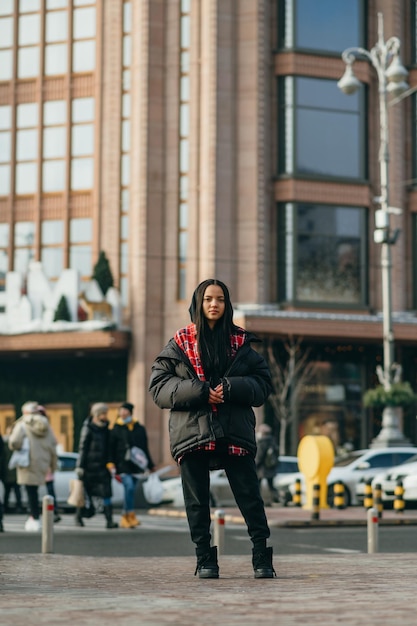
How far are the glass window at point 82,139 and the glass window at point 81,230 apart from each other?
83.4 inches

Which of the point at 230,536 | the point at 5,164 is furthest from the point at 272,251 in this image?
the point at 230,536

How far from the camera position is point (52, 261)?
41906 mm

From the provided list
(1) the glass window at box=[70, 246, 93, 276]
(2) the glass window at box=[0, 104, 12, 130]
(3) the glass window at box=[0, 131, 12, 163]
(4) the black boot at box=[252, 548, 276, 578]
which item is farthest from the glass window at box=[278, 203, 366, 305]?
(4) the black boot at box=[252, 548, 276, 578]

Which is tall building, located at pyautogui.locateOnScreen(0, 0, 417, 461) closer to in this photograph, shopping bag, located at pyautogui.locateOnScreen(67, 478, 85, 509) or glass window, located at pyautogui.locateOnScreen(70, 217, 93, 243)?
glass window, located at pyautogui.locateOnScreen(70, 217, 93, 243)

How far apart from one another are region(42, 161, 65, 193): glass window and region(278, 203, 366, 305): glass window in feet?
24.5

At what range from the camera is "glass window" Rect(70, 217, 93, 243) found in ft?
137

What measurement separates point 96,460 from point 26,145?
83.3 feet

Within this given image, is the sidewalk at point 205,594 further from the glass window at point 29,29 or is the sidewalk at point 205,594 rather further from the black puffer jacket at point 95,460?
the glass window at point 29,29

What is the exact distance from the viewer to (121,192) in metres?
40.8

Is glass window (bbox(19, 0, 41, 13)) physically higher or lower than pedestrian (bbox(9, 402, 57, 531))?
higher

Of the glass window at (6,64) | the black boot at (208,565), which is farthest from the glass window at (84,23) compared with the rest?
the black boot at (208,565)

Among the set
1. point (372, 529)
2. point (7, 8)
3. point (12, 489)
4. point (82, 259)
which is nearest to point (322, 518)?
point (12, 489)

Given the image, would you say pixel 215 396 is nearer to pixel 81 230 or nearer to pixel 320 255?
pixel 320 255

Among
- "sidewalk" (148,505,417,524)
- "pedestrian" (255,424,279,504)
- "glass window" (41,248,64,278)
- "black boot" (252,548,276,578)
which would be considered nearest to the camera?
"black boot" (252,548,276,578)
